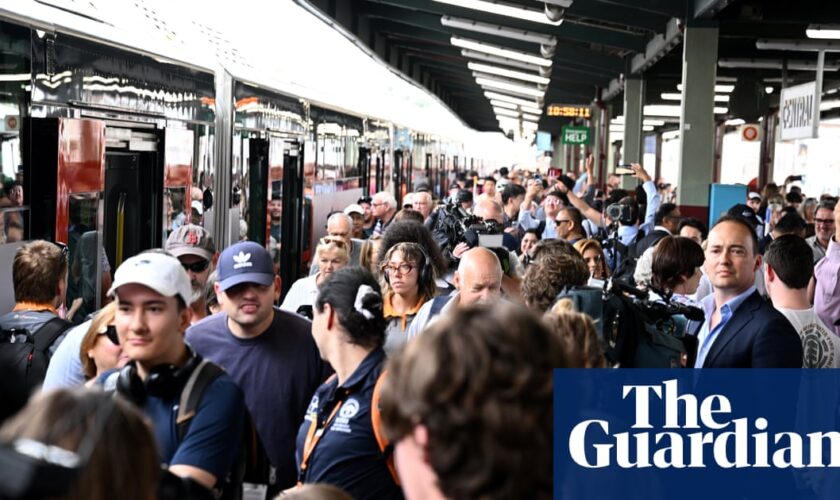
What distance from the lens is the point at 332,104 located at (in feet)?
53.8

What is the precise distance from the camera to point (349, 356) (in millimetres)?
4469

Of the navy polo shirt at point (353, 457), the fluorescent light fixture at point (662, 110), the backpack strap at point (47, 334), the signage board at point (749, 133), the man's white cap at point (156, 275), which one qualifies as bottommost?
the navy polo shirt at point (353, 457)

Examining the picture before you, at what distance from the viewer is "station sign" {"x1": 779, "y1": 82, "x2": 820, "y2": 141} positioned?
1540cm

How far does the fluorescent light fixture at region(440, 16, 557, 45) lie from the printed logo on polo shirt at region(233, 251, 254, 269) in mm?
16439

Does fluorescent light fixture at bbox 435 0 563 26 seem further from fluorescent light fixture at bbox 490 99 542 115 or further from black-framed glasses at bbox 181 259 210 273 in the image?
fluorescent light fixture at bbox 490 99 542 115

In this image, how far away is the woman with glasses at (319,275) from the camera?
24.6ft

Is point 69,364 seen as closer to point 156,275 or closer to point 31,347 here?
point 31,347

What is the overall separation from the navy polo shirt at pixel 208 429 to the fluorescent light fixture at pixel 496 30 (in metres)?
18.1

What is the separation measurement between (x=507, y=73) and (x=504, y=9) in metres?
12.9

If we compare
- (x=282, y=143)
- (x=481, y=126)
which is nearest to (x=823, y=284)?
(x=282, y=143)

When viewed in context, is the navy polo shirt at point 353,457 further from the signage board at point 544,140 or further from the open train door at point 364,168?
the signage board at point 544,140

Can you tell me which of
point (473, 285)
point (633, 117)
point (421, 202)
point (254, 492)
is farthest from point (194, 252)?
point (633, 117)

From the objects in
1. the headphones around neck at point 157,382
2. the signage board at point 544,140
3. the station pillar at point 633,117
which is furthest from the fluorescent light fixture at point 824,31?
the signage board at point 544,140

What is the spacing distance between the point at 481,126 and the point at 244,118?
73.1 m
